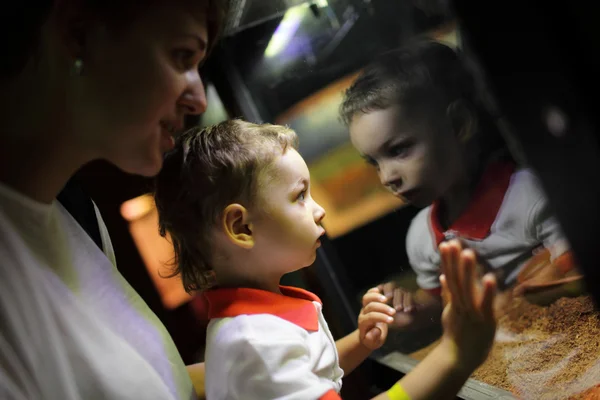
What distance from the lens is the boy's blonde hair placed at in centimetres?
80

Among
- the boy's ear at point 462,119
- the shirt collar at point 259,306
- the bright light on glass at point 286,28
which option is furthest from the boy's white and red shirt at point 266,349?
the bright light on glass at point 286,28

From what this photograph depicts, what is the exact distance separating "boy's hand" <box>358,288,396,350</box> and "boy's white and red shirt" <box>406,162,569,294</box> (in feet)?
0.30

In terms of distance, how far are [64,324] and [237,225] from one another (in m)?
0.30

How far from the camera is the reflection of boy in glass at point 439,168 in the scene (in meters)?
0.72

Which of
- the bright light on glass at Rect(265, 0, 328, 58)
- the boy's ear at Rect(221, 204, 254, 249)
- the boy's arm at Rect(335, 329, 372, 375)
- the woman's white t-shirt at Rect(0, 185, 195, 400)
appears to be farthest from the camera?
the bright light on glass at Rect(265, 0, 328, 58)

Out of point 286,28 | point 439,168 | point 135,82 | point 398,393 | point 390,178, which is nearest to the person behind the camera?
point 135,82

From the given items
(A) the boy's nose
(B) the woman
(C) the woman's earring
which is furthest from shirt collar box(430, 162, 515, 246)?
(C) the woman's earring

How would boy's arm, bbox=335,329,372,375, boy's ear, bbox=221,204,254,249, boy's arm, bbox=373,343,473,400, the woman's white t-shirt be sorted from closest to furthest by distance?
the woman's white t-shirt → boy's arm, bbox=373,343,473,400 → boy's ear, bbox=221,204,254,249 → boy's arm, bbox=335,329,372,375

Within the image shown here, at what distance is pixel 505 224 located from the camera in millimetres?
781

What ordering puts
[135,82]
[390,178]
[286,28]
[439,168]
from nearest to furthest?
[135,82], [439,168], [390,178], [286,28]

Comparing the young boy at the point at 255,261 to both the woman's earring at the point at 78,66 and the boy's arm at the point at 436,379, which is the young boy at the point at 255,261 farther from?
the woman's earring at the point at 78,66

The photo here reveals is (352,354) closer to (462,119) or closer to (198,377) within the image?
(198,377)

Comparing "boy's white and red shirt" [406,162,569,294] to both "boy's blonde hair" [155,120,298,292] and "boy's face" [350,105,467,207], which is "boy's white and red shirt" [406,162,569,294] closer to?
"boy's face" [350,105,467,207]

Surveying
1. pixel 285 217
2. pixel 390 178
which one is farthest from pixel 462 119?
pixel 285 217
